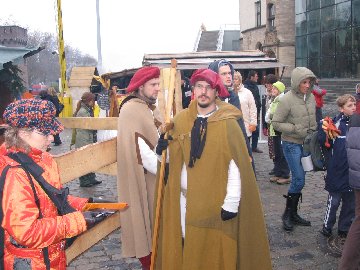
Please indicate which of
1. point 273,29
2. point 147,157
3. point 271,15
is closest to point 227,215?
point 147,157

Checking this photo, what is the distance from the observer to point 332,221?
5102 millimetres

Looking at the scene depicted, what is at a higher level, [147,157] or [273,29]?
[273,29]

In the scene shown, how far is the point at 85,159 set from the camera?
323 cm

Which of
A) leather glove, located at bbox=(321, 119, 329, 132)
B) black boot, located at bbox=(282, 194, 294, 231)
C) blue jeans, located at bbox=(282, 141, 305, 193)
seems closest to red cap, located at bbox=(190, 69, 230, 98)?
leather glove, located at bbox=(321, 119, 329, 132)

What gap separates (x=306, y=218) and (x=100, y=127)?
3.25 metres

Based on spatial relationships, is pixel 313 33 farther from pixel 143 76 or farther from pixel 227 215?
pixel 227 215

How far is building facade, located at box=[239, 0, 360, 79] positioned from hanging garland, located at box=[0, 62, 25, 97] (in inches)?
892

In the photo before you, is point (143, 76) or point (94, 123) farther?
point (94, 123)

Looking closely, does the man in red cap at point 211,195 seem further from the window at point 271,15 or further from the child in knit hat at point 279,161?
the window at point 271,15

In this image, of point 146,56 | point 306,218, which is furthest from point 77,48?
point 306,218

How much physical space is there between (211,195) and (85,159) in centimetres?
100

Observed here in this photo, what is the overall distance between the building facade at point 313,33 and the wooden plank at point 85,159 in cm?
2294

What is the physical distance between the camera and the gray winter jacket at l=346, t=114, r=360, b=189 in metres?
3.78

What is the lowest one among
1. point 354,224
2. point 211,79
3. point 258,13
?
point 354,224
